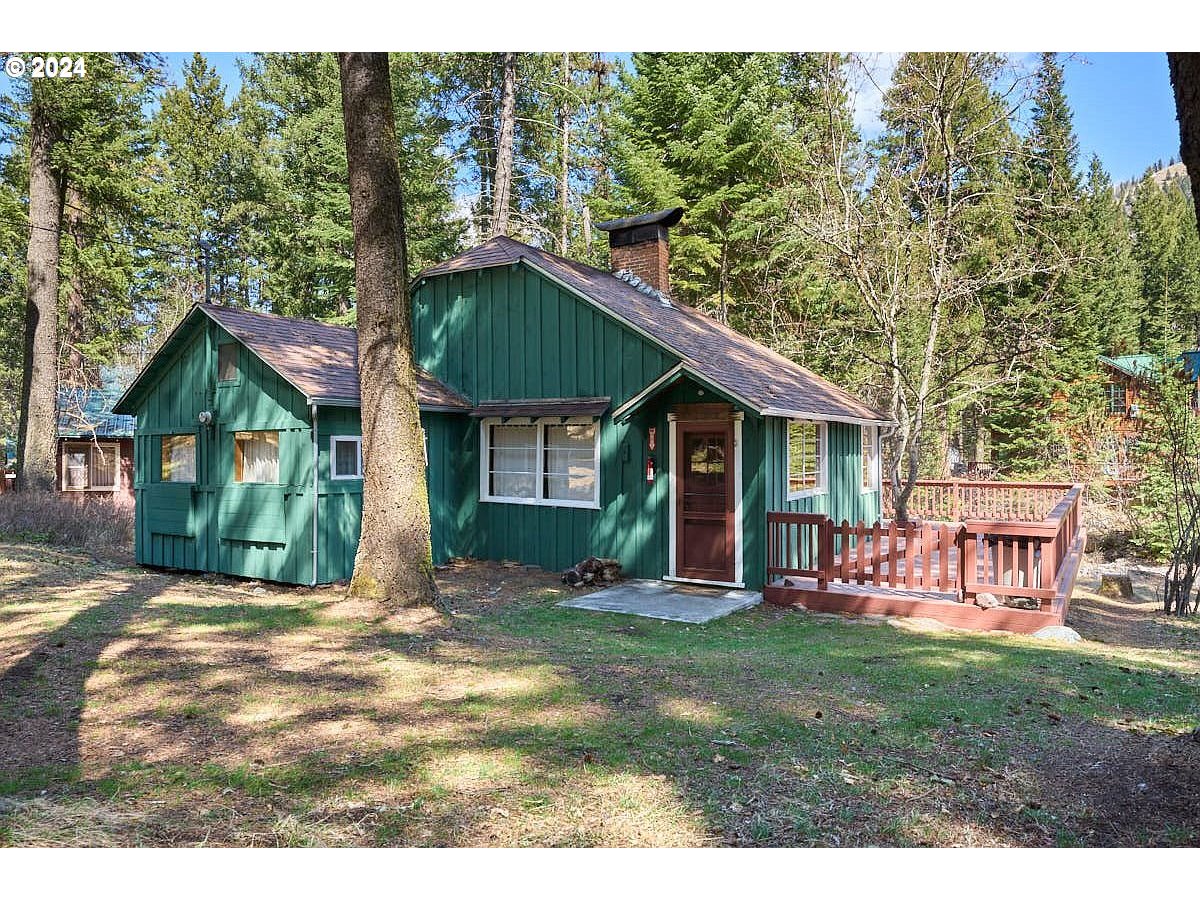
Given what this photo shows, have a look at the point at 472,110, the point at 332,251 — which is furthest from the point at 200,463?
the point at 472,110

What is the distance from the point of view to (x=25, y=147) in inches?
848

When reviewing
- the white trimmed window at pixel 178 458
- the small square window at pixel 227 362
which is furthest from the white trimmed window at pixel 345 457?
the white trimmed window at pixel 178 458

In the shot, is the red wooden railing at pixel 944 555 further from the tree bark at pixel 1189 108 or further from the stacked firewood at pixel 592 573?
the tree bark at pixel 1189 108

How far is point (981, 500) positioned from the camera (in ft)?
58.2

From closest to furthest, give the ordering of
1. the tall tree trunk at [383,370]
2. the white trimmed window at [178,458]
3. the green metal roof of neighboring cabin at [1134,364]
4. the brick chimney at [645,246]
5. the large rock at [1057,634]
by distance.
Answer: the tall tree trunk at [383,370] < the large rock at [1057,634] < the white trimmed window at [178,458] < the green metal roof of neighboring cabin at [1134,364] < the brick chimney at [645,246]

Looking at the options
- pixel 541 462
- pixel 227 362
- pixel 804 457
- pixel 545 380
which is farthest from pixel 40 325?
pixel 804 457

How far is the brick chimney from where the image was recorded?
15281 mm

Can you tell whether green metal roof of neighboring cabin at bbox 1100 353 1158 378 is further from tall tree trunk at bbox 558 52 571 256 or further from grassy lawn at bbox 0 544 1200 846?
tall tree trunk at bbox 558 52 571 256

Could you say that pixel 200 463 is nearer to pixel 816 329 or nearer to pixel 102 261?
pixel 102 261

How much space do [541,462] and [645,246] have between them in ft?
18.6

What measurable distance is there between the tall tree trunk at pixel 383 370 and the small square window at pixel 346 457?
3657 mm

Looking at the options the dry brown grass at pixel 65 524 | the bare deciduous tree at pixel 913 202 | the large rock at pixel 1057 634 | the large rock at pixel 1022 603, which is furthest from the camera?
the bare deciduous tree at pixel 913 202

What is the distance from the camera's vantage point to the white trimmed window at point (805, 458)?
11289 millimetres

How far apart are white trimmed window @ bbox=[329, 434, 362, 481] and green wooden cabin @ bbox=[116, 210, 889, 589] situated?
0.03 meters
